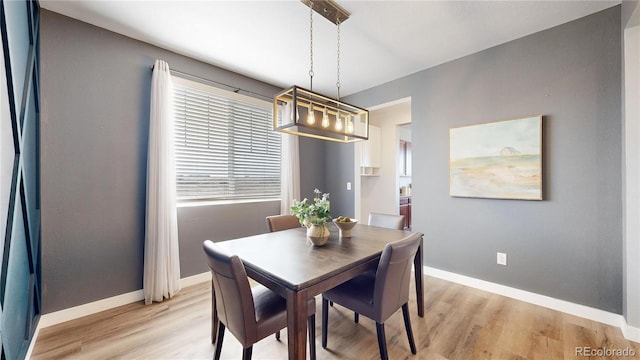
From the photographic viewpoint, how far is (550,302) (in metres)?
2.35

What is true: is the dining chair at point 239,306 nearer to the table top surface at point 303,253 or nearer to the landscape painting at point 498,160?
the table top surface at point 303,253

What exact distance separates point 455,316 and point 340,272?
153 centimetres

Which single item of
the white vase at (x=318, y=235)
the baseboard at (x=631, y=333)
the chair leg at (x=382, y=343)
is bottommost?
the baseboard at (x=631, y=333)

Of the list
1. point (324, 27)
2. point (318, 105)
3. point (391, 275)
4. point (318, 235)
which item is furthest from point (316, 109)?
point (391, 275)

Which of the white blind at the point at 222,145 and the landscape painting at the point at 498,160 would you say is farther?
the white blind at the point at 222,145

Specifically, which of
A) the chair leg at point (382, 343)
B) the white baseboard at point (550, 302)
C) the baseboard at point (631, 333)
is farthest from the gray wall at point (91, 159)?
the baseboard at point (631, 333)

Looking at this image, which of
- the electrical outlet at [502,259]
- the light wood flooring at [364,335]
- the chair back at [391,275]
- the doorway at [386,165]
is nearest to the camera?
the chair back at [391,275]

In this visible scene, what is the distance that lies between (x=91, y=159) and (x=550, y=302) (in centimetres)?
447

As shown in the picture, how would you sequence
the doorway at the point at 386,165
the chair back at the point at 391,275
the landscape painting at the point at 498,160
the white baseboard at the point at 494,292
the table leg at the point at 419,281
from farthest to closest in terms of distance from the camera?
the doorway at the point at 386,165
the landscape painting at the point at 498,160
the table leg at the point at 419,281
the white baseboard at the point at 494,292
the chair back at the point at 391,275

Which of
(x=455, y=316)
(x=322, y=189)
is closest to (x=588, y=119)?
(x=455, y=316)

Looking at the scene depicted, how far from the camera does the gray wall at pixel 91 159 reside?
210cm

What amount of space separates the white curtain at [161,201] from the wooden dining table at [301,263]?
1069 mm

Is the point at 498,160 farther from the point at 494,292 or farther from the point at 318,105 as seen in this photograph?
the point at 318,105

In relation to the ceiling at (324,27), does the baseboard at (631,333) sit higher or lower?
lower
